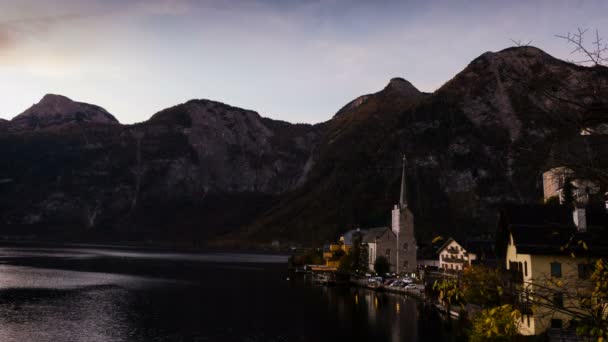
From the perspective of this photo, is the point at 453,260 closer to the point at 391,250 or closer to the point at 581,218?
the point at 391,250

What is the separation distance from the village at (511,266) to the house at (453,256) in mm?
228

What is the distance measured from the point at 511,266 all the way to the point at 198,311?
5791cm

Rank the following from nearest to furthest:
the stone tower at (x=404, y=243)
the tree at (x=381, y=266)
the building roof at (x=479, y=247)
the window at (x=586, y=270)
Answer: the window at (x=586, y=270)
the building roof at (x=479, y=247)
the tree at (x=381, y=266)
the stone tower at (x=404, y=243)

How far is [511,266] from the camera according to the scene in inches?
1975

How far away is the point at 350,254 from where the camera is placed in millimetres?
150000

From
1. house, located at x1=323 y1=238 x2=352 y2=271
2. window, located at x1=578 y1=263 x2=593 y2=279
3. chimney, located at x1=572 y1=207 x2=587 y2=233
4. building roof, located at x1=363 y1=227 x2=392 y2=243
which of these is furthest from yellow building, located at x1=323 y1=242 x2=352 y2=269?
window, located at x1=578 y1=263 x2=593 y2=279

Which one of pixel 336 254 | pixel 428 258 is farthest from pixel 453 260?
pixel 336 254

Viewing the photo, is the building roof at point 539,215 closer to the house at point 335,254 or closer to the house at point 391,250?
the house at point 391,250

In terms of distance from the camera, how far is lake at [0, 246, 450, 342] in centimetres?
7106

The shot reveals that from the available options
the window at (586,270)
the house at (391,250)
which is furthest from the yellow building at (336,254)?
the window at (586,270)

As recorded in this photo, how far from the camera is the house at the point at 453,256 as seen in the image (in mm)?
112394

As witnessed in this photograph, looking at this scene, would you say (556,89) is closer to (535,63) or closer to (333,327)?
(535,63)

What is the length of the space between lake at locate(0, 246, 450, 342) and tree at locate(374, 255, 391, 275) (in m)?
13.1

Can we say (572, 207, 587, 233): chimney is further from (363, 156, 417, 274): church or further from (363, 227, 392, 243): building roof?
(363, 227, 392, 243): building roof
